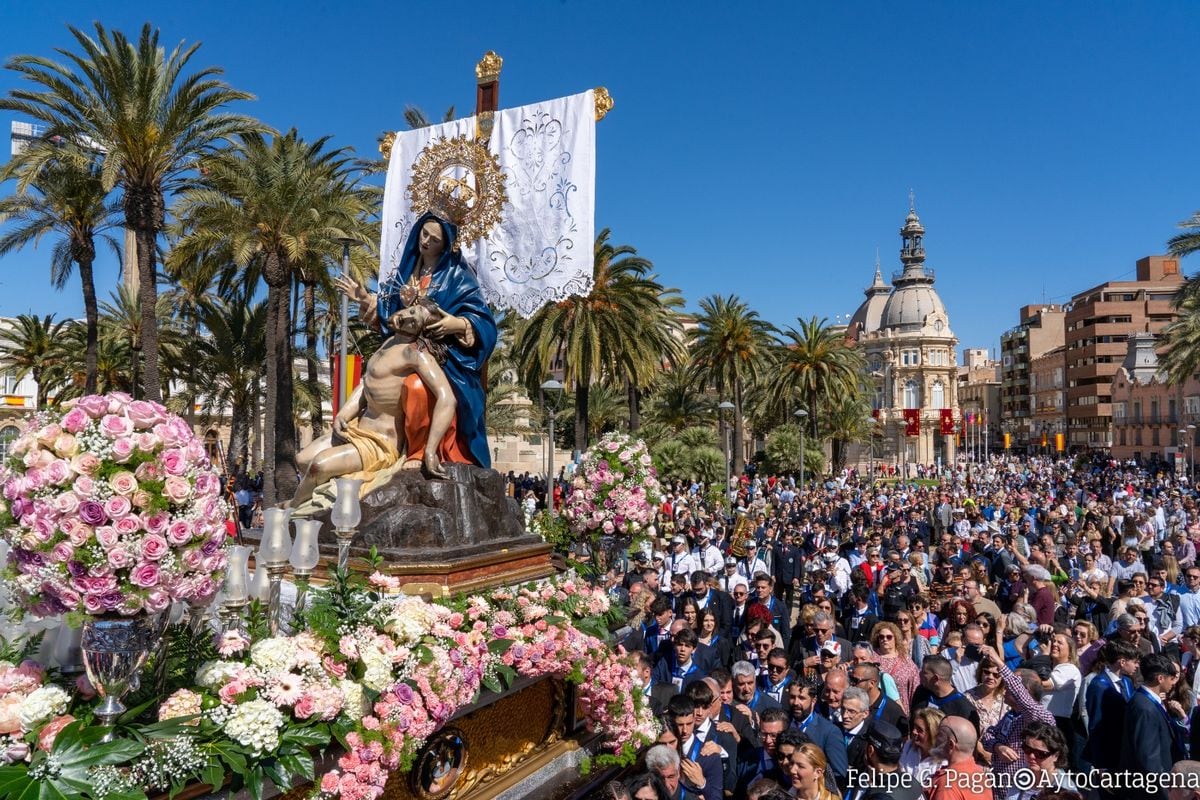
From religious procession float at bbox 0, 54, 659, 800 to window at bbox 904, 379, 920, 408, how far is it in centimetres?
8578

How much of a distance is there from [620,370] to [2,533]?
72.1ft

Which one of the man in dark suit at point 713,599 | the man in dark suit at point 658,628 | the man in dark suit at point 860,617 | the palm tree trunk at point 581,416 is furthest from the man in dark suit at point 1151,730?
the palm tree trunk at point 581,416

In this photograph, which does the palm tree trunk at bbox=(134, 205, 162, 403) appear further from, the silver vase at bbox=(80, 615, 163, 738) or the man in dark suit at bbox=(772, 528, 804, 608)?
the silver vase at bbox=(80, 615, 163, 738)

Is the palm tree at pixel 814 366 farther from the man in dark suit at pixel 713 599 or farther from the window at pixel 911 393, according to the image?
the window at pixel 911 393

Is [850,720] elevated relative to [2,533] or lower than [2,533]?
lower

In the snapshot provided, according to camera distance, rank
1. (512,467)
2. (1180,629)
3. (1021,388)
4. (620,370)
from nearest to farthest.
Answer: (1180,629) → (620,370) → (512,467) → (1021,388)

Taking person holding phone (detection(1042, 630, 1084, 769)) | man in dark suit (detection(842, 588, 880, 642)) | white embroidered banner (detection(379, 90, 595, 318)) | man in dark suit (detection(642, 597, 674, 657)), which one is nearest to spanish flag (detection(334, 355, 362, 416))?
white embroidered banner (detection(379, 90, 595, 318))

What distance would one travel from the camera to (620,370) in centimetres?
2473

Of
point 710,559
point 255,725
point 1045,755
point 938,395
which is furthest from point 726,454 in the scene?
point 938,395

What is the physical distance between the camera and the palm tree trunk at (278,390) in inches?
762

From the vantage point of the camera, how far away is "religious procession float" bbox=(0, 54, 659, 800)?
293 cm

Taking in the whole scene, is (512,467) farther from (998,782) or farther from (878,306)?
(878,306)

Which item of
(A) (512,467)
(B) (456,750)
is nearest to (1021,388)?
(A) (512,467)

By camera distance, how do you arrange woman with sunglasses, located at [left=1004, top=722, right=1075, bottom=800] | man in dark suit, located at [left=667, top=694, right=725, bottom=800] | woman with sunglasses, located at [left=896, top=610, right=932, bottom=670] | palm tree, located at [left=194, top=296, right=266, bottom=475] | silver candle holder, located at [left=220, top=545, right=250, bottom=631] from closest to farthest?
silver candle holder, located at [left=220, top=545, right=250, bottom=631] → woman with sunglasses, located at [left=1004, top=722, right=1075, bottom=800] → man in dark suit, located at [left=667, top=694, right=725, bottom=800] → woman with sunglasses, located at [left=896, top=610, right=932, bottom=670] → palm tree, located at [left=194, top=296, right=266, bottom=475]
